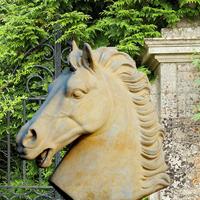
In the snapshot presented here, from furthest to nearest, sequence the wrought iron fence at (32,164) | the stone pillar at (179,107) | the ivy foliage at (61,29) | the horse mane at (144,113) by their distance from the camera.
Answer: the wrought iron fence at (32,164) → the ivy foliage at (61,29) → the stone pillar at (179,107) → the horse mane at (144,113)

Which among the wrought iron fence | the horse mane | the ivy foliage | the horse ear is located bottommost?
the wrought iron fence

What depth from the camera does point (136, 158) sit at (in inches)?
67.5

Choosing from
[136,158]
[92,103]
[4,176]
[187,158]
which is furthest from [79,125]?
[4,176]

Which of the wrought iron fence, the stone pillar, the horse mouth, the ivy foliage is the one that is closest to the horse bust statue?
the horse mouth

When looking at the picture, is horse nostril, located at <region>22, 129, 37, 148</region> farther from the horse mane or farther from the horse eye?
the horse mane

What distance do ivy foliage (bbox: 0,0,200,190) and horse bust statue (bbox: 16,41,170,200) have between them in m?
2.37

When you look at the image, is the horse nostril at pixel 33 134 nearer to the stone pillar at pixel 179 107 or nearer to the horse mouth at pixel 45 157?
the horse mouth at pixel 45 157

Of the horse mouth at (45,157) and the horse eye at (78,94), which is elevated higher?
the horse eye at (78,94)

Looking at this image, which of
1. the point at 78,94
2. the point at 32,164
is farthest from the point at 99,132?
the point at 32,164

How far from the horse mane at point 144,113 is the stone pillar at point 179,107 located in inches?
84.0

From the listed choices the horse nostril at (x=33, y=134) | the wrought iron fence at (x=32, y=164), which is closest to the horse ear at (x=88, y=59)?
the horse nostril at (x=33, y=134)

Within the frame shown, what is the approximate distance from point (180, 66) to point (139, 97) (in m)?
2.25

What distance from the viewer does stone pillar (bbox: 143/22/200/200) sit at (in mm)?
3867

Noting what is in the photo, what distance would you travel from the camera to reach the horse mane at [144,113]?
Result: 174 cm
